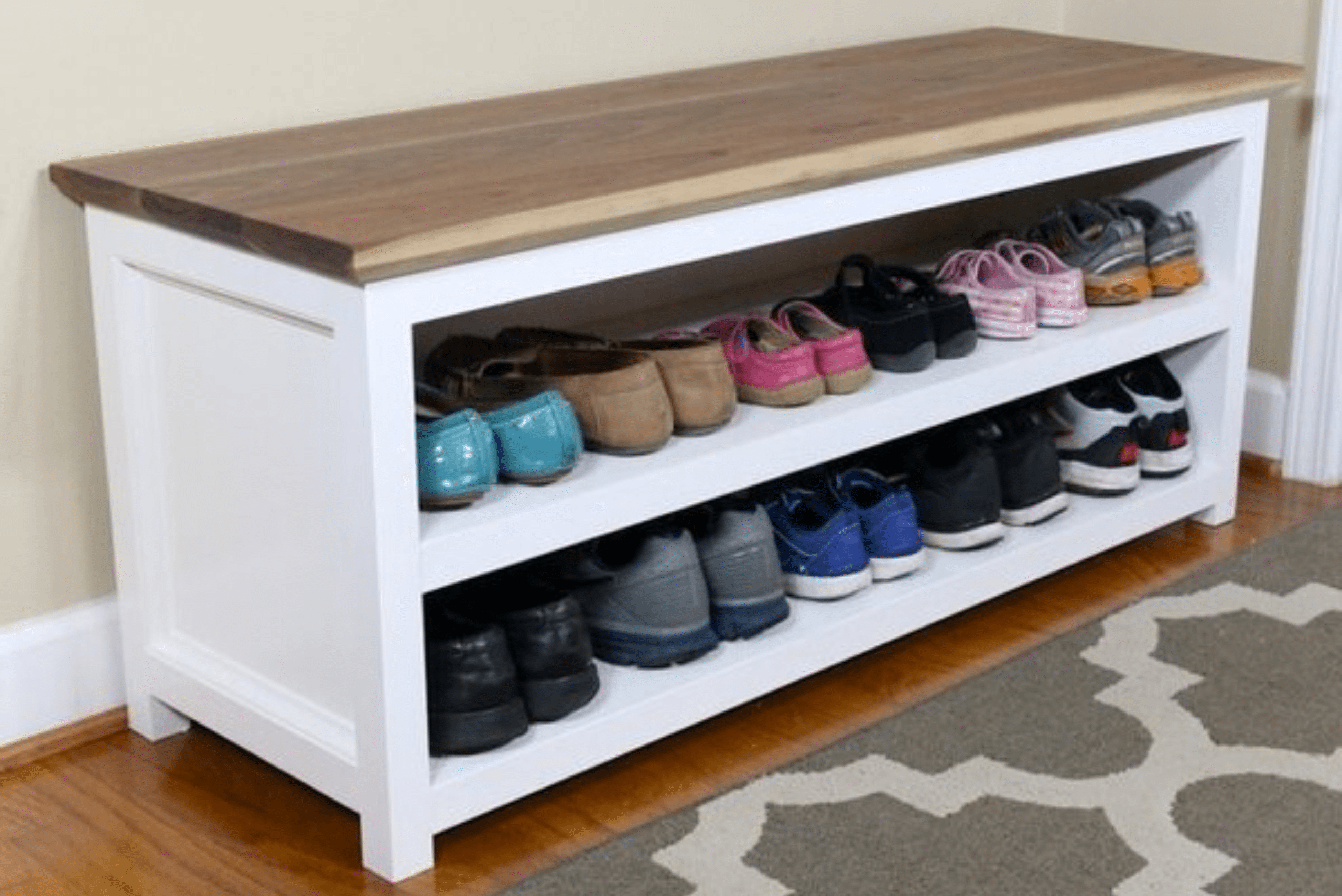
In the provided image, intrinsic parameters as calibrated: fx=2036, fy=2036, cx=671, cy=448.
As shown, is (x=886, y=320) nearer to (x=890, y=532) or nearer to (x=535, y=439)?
(x=890, y=532)

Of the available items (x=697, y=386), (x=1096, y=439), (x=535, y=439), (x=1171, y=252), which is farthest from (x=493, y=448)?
(x=1171, y=252)

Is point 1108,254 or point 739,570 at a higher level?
point 1108,254

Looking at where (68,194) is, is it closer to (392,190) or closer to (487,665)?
(392,190)

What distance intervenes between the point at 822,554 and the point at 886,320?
260mm

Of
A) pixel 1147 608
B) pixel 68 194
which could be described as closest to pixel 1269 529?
pixel 1147 608

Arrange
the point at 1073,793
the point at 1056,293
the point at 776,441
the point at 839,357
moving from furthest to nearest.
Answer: the point at 1056,293
the point at 839,357
the point at 776,441
the point at 1073,793

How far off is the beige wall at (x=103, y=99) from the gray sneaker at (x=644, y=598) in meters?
0.48

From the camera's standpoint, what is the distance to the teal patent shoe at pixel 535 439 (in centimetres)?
174

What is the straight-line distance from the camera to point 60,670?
1.94 meters

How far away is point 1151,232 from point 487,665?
1061 millimetres

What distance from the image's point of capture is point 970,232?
274 centimetres

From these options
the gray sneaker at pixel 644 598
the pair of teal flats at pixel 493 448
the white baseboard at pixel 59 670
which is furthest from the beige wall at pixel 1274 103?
the white baseboard at pixel 59 670

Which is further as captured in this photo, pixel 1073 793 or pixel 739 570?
pixel 739 570

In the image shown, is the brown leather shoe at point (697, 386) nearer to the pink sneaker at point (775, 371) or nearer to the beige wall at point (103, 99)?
the pink sneaker at point (775, 371)
